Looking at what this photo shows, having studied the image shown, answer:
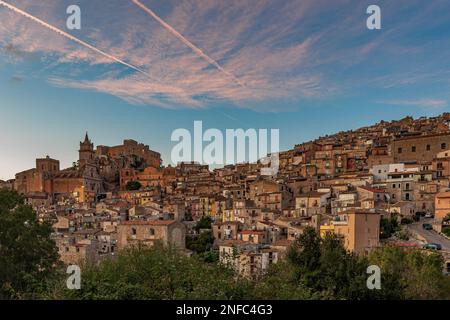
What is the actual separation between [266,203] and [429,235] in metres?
17.7

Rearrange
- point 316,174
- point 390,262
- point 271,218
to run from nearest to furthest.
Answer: point 390,262 → point 271,218 → point 316,174

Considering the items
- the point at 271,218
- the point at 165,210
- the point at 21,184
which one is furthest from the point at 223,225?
the point at 21,184

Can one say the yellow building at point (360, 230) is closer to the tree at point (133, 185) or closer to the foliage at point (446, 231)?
the foliage at point (446, 231)

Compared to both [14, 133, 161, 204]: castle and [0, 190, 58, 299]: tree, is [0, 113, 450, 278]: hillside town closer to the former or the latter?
[14, 133, 161, 204]: castle

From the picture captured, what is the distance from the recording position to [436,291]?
1611 cm

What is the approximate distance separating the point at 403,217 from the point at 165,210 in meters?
22.2

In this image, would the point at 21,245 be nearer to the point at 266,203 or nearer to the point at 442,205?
the point at 442,205

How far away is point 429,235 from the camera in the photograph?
2777 cm

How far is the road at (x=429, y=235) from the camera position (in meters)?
26.1

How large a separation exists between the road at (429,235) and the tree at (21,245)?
21737 millimetres

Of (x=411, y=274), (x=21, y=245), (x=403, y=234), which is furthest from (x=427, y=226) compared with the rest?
(x=21, y=245)

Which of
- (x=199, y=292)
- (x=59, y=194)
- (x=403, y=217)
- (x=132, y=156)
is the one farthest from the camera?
(x=132, y=156)

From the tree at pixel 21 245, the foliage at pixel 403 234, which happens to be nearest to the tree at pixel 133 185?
the foliage at pixel 403 234
